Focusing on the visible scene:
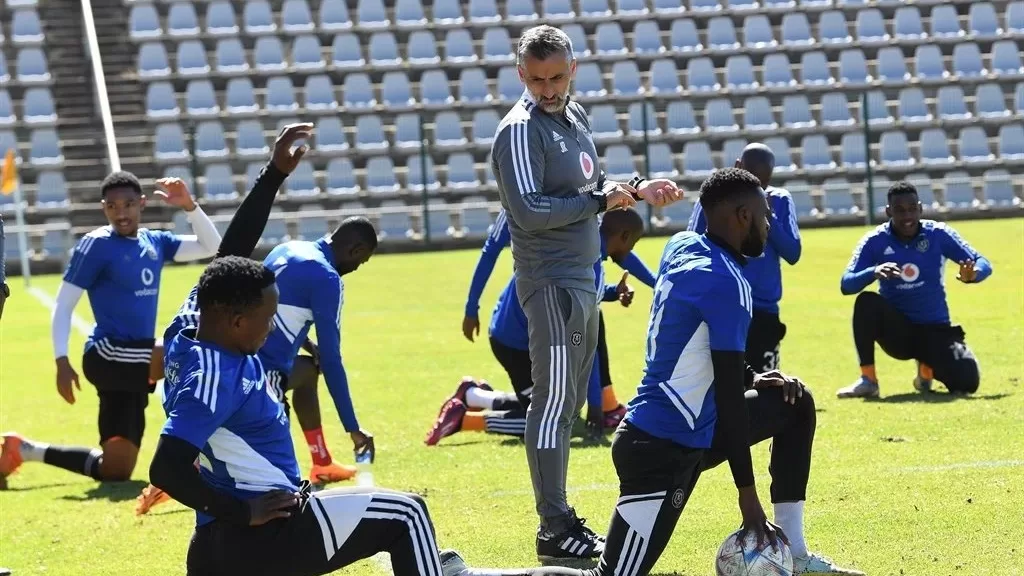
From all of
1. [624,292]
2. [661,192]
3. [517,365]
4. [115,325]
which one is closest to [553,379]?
[661,192]

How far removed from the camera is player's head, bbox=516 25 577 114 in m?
6.11

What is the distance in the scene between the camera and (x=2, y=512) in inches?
328

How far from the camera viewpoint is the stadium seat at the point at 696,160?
1139 inches

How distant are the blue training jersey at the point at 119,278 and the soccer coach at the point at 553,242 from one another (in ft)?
11.3

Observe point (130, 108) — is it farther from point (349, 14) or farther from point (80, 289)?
point (80, 289)

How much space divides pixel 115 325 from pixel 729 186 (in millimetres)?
5061

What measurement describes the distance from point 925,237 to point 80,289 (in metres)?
5.76

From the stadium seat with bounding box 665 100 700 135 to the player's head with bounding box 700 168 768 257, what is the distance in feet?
81.6

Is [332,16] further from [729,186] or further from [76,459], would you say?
[729,186]

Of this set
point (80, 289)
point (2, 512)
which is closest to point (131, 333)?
point (80, 289)

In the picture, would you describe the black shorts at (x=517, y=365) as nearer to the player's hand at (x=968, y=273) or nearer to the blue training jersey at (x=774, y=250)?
the blue training jersey at (x=774, y=250)

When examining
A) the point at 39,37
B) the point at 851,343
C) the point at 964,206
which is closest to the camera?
the point at 851,343

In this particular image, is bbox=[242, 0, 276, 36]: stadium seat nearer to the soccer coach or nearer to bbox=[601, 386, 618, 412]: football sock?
bbox=[601, 386, 618, 412]: football sock

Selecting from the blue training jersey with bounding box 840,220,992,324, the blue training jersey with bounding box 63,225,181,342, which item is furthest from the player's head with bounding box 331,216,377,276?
the blue training jersey with bounding box 840,220,992,324
